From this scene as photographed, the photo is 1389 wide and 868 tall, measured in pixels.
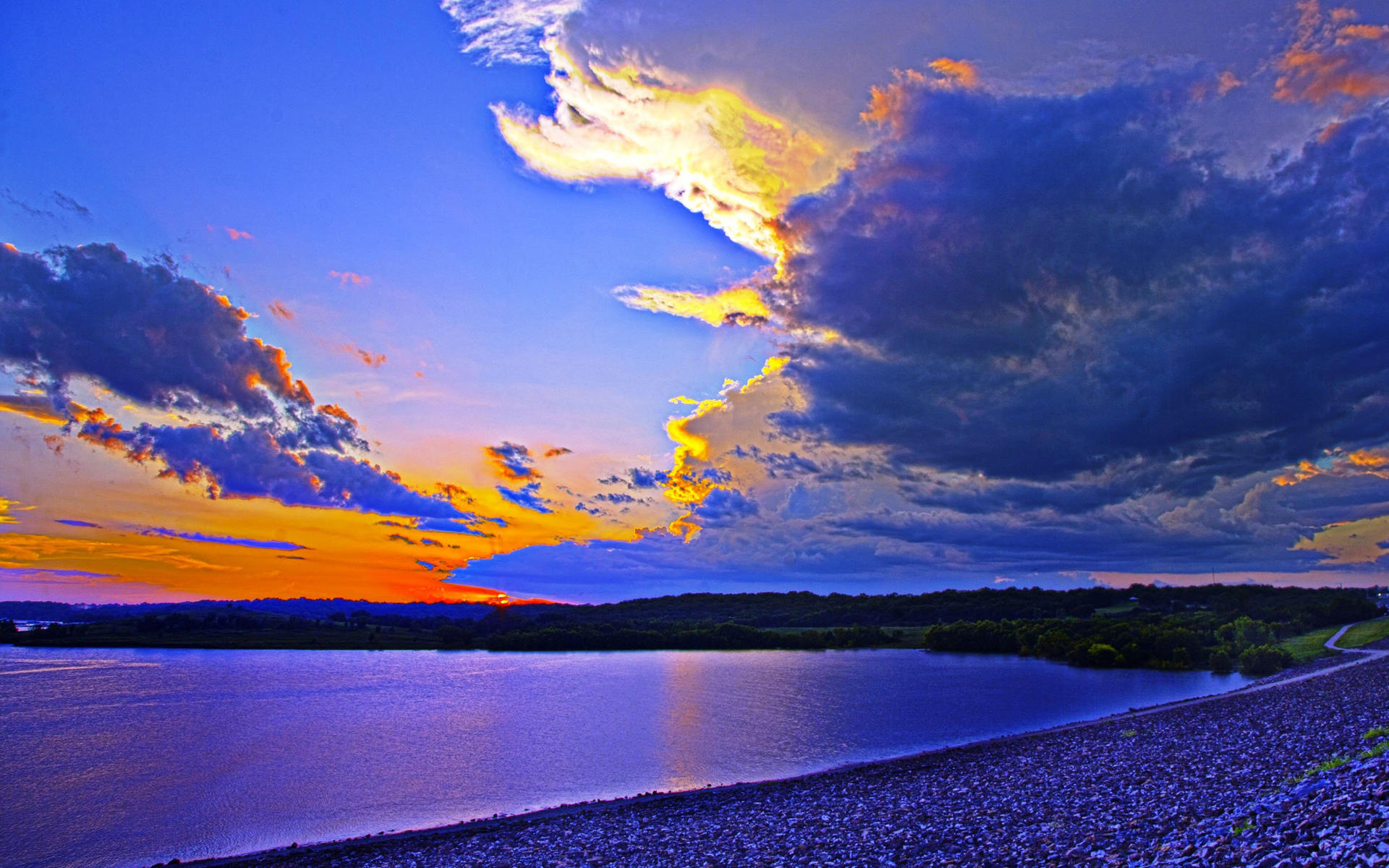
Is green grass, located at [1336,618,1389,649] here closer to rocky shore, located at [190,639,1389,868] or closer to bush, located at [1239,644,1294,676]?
bush, located at [1239,644,1294,676]

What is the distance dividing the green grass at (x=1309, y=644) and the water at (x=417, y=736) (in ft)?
32.7

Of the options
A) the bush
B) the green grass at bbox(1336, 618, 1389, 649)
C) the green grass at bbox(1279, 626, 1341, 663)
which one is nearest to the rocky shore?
the bush

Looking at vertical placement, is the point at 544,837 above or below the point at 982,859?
below

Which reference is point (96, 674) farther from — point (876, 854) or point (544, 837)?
point (876, 854)

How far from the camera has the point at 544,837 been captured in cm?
2797

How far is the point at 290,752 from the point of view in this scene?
5188cm

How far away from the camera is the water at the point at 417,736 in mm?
35375

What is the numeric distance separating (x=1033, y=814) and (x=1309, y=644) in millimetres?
104893

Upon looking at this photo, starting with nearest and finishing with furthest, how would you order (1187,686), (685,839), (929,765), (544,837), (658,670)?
(685,839), (544,837), (929,765), (1187,686), (658,670)

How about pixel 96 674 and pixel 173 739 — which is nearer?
pixel 173 739

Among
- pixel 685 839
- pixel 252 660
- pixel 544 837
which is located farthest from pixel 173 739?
pixel 252 660

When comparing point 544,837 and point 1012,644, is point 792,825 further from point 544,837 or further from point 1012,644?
point 1012,644

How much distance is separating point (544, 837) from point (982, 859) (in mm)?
16080

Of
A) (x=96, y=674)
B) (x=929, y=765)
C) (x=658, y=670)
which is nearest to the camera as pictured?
(x=929, y=765)
